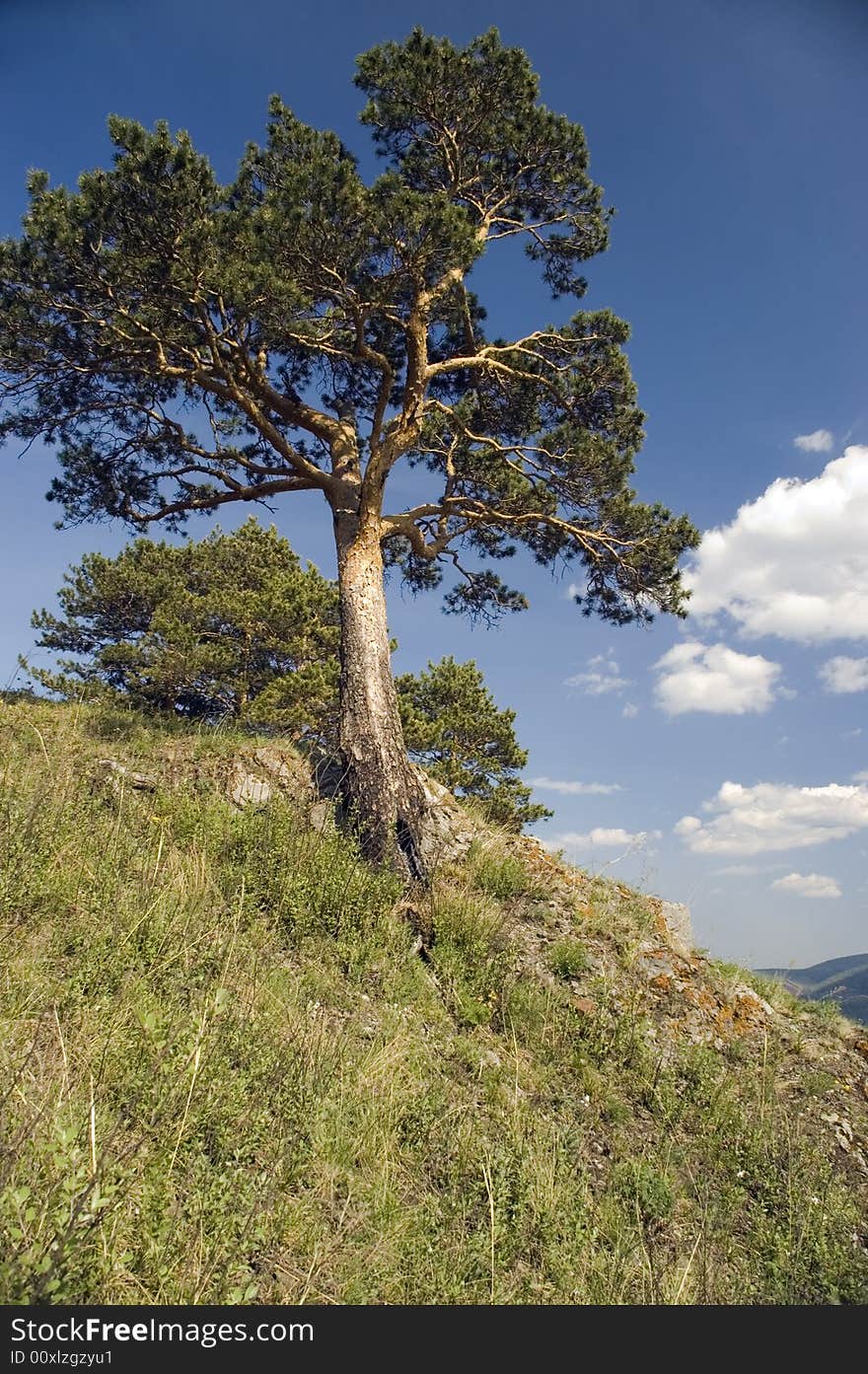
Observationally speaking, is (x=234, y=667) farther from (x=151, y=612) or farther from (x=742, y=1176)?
(x=742, y=1176)

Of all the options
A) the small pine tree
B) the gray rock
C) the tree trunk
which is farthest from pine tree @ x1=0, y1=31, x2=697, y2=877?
the small pine tree

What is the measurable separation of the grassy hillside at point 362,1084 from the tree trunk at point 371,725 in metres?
0.69

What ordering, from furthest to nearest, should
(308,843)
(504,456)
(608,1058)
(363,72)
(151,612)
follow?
(151,612) < (504,456) < (363,72) < (308,843) < (608,1058)

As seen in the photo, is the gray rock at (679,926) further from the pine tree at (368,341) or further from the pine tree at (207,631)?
the pine tree at (207,631)

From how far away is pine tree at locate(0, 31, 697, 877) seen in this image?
27.8ft

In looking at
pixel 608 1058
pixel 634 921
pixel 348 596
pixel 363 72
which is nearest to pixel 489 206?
pixel 363 72

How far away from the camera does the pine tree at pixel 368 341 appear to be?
27.8 feet

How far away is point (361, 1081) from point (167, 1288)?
1.97 metres

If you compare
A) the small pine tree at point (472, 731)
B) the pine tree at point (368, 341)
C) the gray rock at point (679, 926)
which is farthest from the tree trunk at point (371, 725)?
the small pine tree at point (472, 731)

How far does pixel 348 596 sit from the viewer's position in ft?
32.4

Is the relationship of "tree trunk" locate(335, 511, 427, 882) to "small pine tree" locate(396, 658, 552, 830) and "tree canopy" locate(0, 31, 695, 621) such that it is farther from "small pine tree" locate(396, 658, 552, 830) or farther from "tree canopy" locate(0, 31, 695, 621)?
"small pine tree" locate(396, 658, 552, 830)

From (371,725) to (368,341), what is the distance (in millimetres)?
6785

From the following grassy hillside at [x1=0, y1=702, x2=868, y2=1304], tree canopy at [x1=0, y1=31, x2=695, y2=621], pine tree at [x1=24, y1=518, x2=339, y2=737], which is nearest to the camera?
grassy hillside at [x1=0, y1=702, x2=868, y2=1304]

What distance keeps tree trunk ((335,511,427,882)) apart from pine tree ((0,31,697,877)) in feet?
0.09
